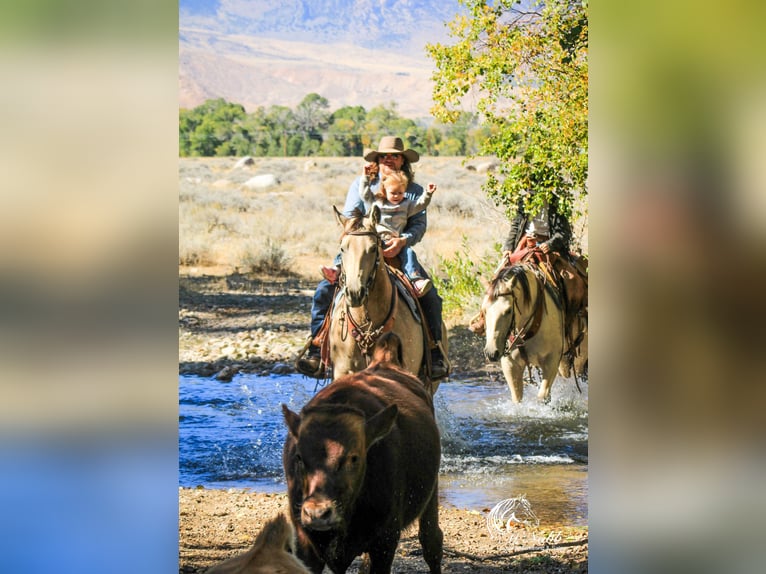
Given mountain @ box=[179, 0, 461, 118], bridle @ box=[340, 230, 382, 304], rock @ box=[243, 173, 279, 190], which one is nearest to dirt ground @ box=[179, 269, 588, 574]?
rock @ box=[243, 173, 279, 190]

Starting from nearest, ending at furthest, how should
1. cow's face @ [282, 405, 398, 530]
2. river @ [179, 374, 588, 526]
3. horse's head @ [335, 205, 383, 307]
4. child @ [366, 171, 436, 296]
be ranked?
cow's face @ [282, 405, 398, 530] < horse's head @ [335, 205, 383, 307] < child @ [366, 171, 436, 296] < river @ [179, 374, 588, 526]

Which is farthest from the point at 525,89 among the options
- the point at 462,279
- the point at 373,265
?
the point at 373,265

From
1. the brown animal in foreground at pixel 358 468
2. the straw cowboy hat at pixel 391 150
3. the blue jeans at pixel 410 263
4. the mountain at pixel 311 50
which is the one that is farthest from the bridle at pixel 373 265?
the mountain at pixel 311 50

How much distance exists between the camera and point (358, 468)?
616 centimetres

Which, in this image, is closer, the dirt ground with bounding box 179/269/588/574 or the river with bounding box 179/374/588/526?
the dirt ground with bounding box 179/269/588/574

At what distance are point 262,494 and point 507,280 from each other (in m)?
2.03

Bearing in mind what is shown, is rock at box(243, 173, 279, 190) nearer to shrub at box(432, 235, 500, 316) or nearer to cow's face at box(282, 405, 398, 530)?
shrub at box(432, 235, 500, 316)

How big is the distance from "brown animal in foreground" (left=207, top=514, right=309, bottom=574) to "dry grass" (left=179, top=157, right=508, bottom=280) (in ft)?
8.03

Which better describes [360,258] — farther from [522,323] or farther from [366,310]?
[522,323]

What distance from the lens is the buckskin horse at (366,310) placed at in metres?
6.76

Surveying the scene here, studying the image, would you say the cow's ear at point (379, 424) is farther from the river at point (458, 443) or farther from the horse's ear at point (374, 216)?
the horse's ear at point (374, 216)

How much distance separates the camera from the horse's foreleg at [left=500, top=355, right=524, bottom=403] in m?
7.37
